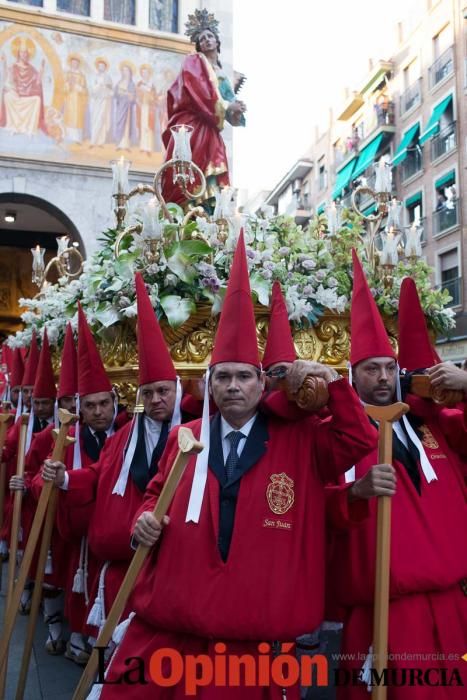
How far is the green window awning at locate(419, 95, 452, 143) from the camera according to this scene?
2116 cm

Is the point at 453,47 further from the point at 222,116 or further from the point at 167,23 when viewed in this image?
the point at 222,116

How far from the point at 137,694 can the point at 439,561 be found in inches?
47.4

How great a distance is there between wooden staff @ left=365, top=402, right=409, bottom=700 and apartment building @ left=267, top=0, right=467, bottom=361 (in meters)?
15.9

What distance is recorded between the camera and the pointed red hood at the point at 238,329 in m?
2.40

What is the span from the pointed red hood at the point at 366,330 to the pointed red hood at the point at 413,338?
0.56 feet

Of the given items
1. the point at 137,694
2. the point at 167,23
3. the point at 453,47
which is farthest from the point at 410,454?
the point at 453,47

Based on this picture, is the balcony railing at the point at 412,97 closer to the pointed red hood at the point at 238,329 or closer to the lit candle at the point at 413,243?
the lit candle at the point at 413,243

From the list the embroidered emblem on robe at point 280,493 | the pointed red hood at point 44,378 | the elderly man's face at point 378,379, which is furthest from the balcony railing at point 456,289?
the embroidered emblem on robe at point 280,493

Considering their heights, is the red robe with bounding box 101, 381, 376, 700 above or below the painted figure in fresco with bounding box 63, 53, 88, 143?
below

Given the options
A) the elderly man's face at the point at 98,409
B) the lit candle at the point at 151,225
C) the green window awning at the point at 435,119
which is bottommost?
the elderly man's face at the point at 98,409

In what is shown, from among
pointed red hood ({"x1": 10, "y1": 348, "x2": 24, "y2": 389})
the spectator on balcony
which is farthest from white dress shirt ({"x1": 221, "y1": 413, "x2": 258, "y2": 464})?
the spectator on balcony

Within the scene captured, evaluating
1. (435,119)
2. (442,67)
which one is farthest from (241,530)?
(442,67)

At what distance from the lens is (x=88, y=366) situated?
370cm

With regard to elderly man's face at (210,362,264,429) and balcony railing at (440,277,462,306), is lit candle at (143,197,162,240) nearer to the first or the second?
elderly man's face at (210,362,264,429)
